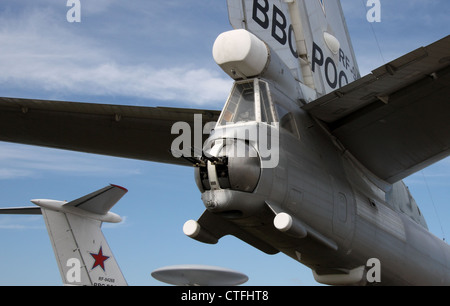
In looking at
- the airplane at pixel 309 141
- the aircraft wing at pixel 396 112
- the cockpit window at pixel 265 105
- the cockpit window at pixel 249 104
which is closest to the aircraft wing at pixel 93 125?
the airplane at pixel 309 141

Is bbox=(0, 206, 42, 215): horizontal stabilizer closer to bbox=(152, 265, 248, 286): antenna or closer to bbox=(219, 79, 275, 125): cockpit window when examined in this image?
bbox=(152, 265, 248, 286): antenna

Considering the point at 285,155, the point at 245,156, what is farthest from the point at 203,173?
the point at 285,155

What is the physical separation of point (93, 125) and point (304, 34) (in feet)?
16.4

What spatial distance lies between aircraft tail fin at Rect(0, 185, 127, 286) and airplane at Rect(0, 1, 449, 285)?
647 cm

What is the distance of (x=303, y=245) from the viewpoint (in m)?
9.23

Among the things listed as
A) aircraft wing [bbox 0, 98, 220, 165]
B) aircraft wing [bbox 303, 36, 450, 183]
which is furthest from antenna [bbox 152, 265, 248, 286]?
aircraft wing [bbox 303, 36, 450, 183]

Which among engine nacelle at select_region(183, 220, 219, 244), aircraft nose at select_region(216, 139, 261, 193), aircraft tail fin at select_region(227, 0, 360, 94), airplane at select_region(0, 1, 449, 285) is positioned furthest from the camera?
aircraft tail fin at select_region(227, 0, 360, 94)

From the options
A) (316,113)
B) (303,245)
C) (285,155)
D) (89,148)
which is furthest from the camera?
(89,148)

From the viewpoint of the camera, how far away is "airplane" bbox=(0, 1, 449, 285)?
8.27 m

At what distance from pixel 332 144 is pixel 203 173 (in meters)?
3.12

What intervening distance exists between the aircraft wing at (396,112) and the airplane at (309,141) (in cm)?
2

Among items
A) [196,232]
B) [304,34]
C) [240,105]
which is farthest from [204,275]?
[304,34]

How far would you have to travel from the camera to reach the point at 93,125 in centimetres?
1246
